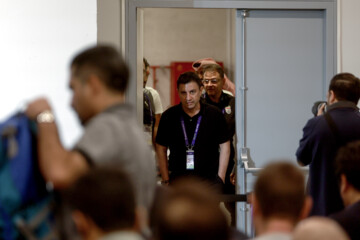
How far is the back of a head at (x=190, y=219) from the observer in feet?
4.93

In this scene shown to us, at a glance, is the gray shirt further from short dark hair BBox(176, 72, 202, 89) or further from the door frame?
the door frame

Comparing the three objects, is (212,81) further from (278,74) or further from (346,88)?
(346,88)

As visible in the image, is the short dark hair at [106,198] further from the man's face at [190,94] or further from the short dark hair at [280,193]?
the man's face at [190,94]

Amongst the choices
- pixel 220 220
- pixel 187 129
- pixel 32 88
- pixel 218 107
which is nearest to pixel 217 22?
pixel 218 107

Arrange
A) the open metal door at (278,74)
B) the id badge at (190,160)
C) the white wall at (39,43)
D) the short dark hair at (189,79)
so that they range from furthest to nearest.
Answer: the open metal door at (278,74) < the short dark hair at (189,79) < the id badge at (190,160) < the white wall at (39,43)

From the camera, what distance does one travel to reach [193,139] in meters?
4.76

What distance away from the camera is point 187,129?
4793mm

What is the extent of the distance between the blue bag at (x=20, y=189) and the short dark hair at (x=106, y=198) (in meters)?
0.29

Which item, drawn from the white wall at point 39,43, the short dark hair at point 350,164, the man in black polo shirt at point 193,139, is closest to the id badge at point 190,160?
the man in black polo shirt at point 193,139

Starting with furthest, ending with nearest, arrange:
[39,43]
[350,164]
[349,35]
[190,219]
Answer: [349,35]
[39,43]
[350,164]
[190,219]

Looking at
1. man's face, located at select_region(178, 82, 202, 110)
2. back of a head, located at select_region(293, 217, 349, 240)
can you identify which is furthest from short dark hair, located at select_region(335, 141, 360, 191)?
man's face, located at select_region(178, 82, 202, 110)

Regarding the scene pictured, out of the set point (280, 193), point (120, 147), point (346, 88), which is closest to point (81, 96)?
point (120, 147)

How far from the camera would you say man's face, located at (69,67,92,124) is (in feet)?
7.01

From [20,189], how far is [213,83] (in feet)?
11.7
